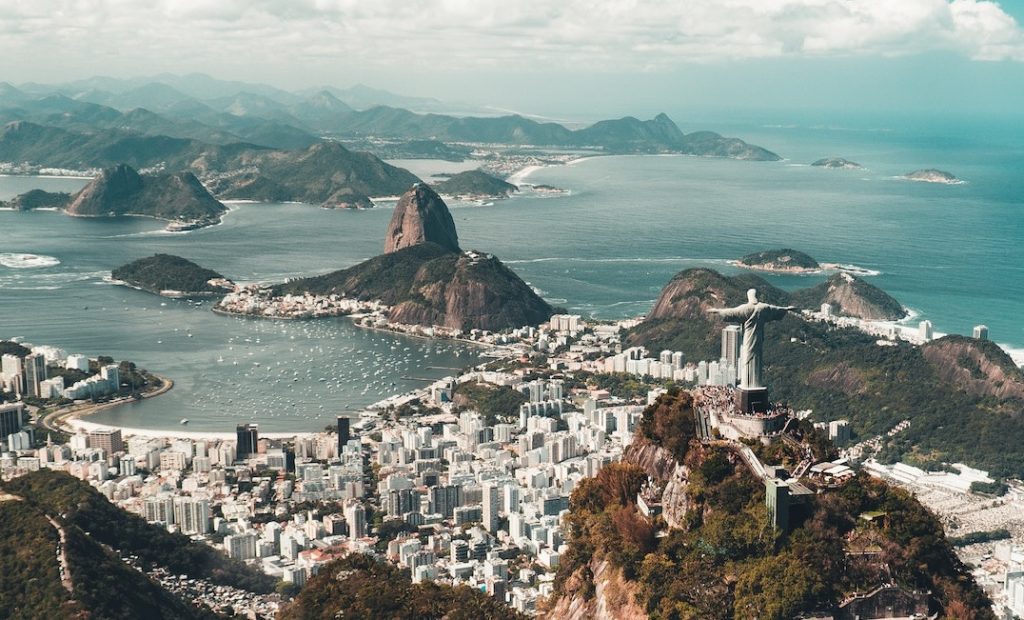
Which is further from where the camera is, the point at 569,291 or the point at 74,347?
the point at 569,291

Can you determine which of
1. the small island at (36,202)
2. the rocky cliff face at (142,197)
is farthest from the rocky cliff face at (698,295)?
the small island at (36,202)

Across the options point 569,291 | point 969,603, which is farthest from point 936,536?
point 569,291

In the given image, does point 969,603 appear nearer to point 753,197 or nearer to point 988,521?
point 988,521

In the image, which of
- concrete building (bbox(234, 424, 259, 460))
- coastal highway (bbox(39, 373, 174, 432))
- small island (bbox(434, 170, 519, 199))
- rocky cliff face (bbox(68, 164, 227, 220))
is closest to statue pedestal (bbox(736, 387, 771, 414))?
concrete building (bbox(234, 424, 259, 460))

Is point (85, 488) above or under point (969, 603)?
under

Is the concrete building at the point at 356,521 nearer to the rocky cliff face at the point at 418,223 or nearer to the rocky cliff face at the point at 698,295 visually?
the rocky cliff face at the point at 698,295
